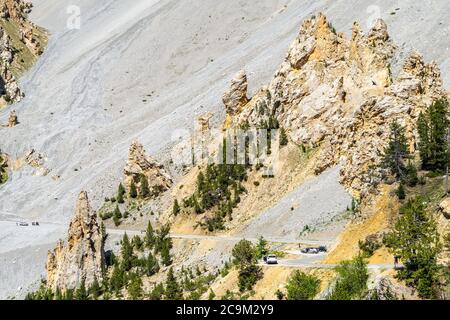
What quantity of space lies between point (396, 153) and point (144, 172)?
131ft

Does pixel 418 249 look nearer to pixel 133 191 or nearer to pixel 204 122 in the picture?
pixel 133 191

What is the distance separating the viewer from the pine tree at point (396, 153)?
4628 centimetres

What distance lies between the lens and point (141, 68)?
124 m

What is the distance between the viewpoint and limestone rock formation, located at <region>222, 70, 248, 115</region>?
267 ft

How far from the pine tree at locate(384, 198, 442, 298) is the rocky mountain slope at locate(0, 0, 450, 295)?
62.7ft

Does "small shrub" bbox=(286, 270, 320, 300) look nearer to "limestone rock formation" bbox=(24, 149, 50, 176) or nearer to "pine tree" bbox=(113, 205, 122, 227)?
"pine tree" bbox=(113, 205, 122, 227)

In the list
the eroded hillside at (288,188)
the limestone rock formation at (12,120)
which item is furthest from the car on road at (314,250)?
the limestone rock formation at (12,120)

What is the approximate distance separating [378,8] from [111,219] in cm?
4857

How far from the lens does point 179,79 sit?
117 m

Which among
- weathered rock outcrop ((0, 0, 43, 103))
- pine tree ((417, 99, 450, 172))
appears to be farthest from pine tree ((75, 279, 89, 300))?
weathered rock outcrop ((0, 0, 43, 103))

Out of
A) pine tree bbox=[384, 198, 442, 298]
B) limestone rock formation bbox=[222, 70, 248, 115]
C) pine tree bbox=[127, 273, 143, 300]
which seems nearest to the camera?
pine tree bbox=[384, 198, 442, 298]

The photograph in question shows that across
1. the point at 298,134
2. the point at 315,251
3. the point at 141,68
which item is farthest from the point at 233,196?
the point at 141,68

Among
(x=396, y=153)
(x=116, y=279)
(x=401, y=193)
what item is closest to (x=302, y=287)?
(x=401, y=193)

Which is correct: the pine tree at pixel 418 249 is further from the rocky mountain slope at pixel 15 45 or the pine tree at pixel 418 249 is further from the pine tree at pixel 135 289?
the rocky mountain slope at pixel 15 45
